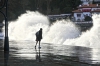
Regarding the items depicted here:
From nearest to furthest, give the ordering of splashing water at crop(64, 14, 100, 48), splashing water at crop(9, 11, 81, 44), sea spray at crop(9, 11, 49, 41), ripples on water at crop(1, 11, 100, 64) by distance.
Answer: ripples on water at crop(1, 11, 100, 64)
splashing water at crop(64, 14, 100, 48)
splashing water at crop(9, 11, 81, 44)
sea spray at crop(9, 11, 49, 41)

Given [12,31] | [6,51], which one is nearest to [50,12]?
[12,31]

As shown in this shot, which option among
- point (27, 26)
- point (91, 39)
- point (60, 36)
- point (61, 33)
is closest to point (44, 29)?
point (27, 26)

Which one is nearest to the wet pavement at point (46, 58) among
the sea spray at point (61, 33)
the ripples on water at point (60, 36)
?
the ripples on water at point (60, 36)

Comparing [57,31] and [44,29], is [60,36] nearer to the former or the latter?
[57,31]

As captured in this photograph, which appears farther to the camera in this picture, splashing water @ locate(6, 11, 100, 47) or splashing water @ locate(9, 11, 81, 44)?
splashing water @ locate(9, 11, 81, 44)

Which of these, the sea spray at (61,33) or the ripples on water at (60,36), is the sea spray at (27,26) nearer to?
the ripples on water at (60,36)

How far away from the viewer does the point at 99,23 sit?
1355 inches

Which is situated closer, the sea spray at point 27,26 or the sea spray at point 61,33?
the sea spray at point 61,33

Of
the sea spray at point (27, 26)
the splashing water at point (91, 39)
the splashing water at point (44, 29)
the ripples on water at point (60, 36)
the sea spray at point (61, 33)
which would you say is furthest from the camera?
the sea spray at point (27, 26)

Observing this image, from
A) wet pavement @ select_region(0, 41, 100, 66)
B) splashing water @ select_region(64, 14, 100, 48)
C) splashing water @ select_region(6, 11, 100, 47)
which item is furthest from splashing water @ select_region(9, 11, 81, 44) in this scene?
wet pavement @ select_region(0, 41, 100, 66)

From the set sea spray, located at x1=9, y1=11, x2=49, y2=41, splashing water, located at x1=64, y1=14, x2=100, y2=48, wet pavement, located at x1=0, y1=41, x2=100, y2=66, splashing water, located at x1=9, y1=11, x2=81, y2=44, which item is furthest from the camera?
sea spray, located at x1=9, y1=11, x2=49, y2=41

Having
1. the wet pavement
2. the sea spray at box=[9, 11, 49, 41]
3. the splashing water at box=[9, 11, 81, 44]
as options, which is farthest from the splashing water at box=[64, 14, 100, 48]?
the sea spray at box=[9, 11, 49, 41]

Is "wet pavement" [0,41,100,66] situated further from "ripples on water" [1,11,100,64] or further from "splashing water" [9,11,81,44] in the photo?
"splashing water" [9,11,81,44]

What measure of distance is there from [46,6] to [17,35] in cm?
8447
